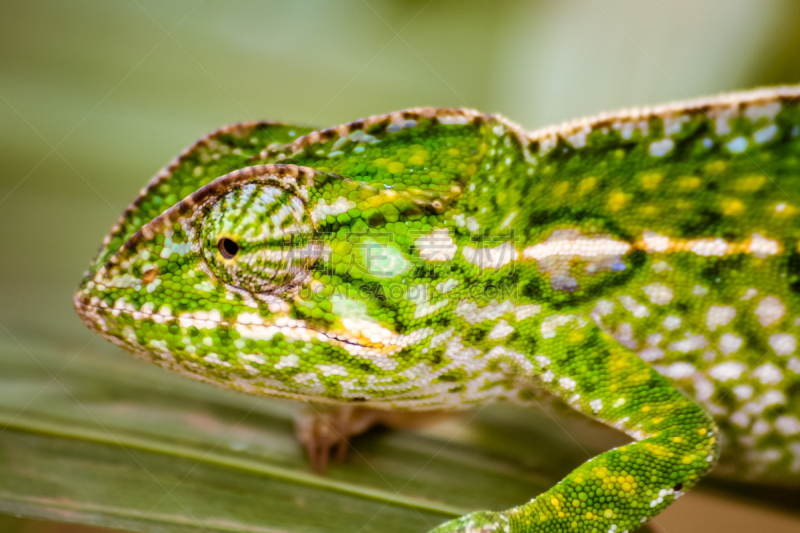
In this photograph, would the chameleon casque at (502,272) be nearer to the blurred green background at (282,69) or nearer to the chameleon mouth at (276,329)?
the chameleon mouth at (276,329)

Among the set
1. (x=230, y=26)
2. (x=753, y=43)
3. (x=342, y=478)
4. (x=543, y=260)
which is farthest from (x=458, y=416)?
(x=753, y=43)

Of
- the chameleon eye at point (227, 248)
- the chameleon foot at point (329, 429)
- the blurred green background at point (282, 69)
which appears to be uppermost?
the blurred green background at point (282, 69)

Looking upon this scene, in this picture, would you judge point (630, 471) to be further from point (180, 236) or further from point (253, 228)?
point (180, 236)

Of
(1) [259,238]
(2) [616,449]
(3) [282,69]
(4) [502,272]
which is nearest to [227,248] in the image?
(1) [259,238]

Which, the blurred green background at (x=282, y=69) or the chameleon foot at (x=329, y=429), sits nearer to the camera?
the chameleon foot at (x=329, y=429)

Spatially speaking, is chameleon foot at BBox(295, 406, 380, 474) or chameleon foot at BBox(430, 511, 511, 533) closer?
chameleon foot at BBox(430, 511, 511, 533)

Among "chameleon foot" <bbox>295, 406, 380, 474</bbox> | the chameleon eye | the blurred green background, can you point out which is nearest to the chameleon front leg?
"chameleon foot" <bbox>295, 406, 380, 474</bbox>

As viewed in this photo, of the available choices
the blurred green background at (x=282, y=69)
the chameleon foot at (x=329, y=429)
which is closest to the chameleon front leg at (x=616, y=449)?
the chameleon foot at (x=329, y=429)

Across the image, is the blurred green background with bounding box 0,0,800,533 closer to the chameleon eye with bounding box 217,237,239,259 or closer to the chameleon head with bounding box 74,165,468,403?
the chameleon head with bounding box 74,165,468,403
